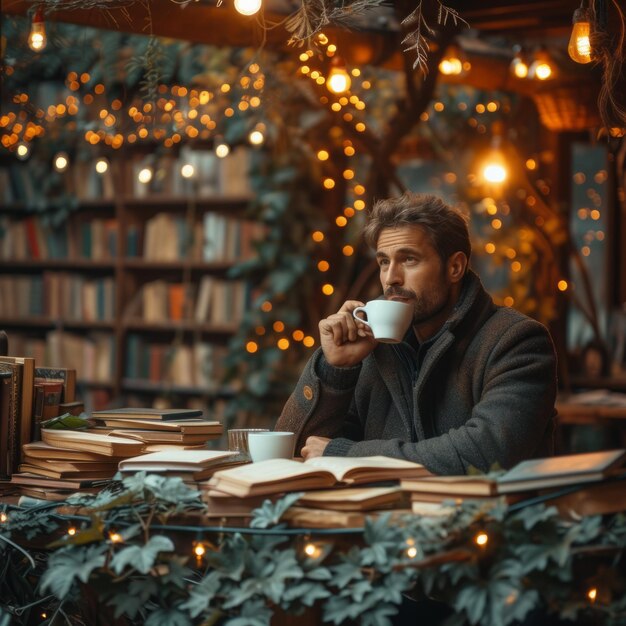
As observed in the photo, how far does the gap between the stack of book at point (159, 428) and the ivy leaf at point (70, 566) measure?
483mm

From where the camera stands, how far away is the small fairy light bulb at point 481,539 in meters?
1.82

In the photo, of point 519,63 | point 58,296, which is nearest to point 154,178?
point 58,296

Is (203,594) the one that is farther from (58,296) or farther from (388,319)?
(58,296)

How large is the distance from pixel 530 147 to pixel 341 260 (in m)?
1.37

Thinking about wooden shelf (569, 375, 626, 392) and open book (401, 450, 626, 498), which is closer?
open book (401, 450, 626, 498)

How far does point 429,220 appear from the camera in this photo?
282 centimetres

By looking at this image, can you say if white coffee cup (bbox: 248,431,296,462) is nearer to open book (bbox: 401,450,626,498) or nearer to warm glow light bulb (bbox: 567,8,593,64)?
open book (bbox: 401,450,626,498)

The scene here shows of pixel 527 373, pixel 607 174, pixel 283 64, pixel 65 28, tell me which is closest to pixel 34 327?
pixel 65 28

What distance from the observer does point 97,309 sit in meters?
7.03

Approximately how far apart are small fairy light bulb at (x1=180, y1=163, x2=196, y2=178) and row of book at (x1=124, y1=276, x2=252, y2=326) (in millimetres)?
616

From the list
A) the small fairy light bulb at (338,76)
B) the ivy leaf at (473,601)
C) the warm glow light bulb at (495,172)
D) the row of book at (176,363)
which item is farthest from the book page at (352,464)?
the row of book at (176,363)

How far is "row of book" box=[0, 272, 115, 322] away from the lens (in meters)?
7.00

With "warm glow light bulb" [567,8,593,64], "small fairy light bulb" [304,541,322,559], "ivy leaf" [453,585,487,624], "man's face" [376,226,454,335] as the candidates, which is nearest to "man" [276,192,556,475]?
"man's face" [376,226,454,335]

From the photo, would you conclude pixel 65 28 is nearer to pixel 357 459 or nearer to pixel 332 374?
pixel 332 374
